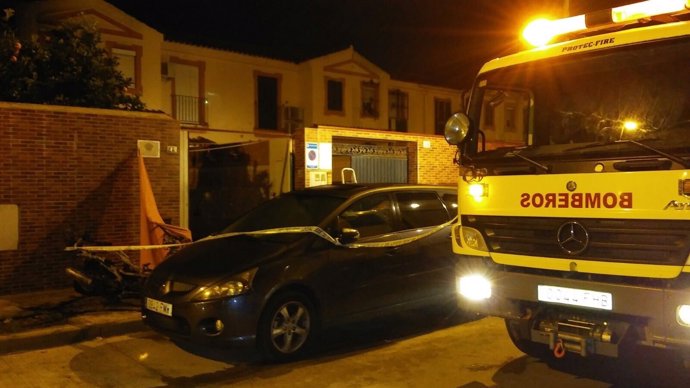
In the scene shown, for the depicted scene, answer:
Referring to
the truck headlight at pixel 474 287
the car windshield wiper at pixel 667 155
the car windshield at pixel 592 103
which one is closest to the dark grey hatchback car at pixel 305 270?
the truck headlight at pixel 474 287

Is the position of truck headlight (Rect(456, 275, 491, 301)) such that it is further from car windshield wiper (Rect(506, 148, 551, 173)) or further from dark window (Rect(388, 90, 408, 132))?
dark window (Rect(388, 90, 408, 132))

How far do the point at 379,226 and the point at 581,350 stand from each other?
9.46 feet

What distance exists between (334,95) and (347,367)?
20.6m

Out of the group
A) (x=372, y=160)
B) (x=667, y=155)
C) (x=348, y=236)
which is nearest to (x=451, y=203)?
(x=348, y=236)

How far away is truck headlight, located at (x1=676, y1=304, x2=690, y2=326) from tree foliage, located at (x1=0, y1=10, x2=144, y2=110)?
9179 millimetres

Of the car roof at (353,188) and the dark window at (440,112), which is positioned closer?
the car roof at (353,188)

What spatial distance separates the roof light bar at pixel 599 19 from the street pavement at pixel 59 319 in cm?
527

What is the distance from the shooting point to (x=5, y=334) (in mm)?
6594

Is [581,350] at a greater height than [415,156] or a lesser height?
lesser

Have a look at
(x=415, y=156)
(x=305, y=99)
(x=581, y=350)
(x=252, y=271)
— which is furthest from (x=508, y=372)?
(x=305, y=99)

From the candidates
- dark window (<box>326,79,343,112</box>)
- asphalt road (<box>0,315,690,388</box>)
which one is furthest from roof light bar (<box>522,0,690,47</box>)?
dark window (<box>326,79,343,112</box>)

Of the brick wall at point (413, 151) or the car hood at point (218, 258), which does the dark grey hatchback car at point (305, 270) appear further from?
the brick wall at point (413, 151)

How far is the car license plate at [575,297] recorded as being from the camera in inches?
165

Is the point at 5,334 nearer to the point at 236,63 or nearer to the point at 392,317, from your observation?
the point at 392,317
